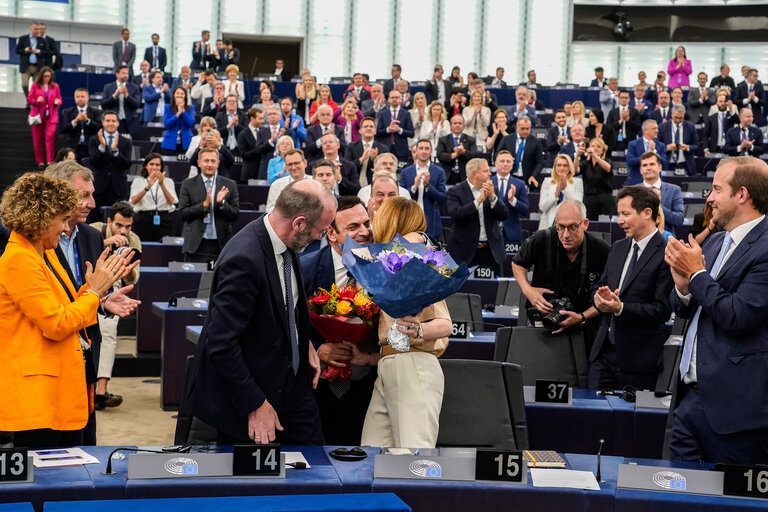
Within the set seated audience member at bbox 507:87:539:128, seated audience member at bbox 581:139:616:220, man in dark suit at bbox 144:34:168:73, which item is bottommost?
seated audience member at bbox 581:139:616:220

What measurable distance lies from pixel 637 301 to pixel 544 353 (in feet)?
1.63

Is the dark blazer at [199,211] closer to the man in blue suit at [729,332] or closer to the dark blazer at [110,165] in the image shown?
the dark blazer at [110,165]

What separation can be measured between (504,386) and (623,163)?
10079mm

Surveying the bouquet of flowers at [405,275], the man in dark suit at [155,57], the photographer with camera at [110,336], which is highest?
the man in dark suit at [155,57]

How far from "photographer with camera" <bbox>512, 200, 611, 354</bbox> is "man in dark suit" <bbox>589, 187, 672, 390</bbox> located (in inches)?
8.8

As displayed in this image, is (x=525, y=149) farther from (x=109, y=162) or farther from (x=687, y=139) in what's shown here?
(x=109, y=162)

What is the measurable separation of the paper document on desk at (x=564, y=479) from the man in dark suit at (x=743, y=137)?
37.2 feet

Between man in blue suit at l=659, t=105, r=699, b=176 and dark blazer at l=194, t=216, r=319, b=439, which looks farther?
man in blue suit at l=659, t=105, r=699, b=176

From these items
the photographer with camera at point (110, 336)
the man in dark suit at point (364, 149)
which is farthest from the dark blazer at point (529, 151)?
the photographer with camera at point (110, 336)

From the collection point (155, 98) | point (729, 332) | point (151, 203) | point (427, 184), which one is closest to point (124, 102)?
point (155, 98)

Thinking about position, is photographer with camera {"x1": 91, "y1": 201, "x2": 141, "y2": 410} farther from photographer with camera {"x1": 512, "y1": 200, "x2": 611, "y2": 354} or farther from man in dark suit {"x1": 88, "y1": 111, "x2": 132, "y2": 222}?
man in dark suit {"x1": 88, "y1": 111, "x2": 132, "y2": 222}

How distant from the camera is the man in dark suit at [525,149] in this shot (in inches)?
414

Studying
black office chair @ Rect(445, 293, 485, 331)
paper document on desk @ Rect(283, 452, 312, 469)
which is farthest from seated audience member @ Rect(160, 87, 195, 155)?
paper document on desk @ Rect(283, 452, 312, 469)

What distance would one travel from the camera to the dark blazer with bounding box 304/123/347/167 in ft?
33.1
